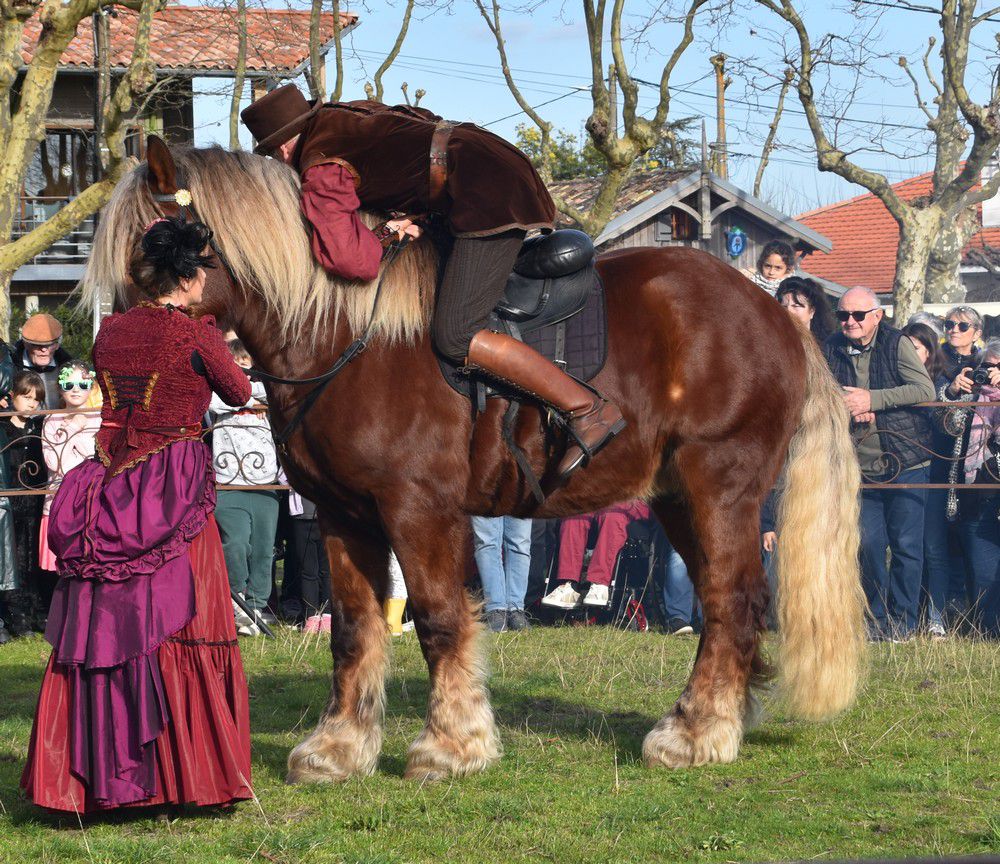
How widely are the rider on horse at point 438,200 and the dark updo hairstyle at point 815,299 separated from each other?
479cm

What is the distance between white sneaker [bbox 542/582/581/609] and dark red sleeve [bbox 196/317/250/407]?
5553 mm

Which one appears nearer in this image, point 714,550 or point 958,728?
point 714,550

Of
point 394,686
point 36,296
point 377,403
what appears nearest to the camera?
point 377,403

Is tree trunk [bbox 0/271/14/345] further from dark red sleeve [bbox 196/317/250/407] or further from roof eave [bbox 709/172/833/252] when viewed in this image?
roof eave [bbox 709/172/833/252]

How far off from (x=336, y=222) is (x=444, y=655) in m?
1.80

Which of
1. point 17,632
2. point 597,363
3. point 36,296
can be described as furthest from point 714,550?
point 36,296

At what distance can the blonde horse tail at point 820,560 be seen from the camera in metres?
5.64

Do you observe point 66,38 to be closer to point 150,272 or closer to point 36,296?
point 150,272

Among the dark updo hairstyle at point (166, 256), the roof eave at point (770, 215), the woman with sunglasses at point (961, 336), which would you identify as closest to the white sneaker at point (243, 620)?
the dark updo hairstyle at point (166, 256)

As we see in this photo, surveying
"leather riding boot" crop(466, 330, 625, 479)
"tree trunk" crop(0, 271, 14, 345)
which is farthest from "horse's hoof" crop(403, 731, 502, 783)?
"tree trunk" crop(0, 271, 14, 345)

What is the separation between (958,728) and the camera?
235 inches

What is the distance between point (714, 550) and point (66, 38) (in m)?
10.8

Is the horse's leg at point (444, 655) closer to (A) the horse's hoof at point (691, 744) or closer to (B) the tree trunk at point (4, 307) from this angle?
(A) the horse's hoof at point (691, 744)

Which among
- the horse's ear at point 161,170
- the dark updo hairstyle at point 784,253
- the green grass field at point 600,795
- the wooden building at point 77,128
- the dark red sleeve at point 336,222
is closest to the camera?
the green grass field at point 600,795
